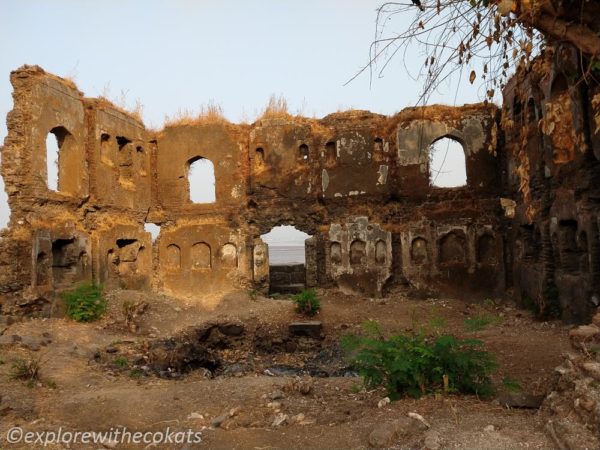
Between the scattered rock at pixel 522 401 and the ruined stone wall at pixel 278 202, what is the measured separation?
31.9ft

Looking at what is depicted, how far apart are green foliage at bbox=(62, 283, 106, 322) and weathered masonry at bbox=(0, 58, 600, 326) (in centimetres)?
A: 100

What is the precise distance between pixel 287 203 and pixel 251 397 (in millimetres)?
9687

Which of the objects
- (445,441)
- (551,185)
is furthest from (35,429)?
(551,185)

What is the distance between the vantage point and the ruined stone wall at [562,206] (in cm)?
828

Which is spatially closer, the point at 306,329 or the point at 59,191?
the point at 306,329

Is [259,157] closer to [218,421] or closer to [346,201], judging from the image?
[346,201]

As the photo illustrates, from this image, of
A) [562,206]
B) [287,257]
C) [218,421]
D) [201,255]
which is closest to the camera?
[218,421]

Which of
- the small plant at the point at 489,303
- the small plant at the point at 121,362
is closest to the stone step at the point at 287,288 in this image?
the small plant at the point at 489,303

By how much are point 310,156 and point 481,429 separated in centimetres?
1182

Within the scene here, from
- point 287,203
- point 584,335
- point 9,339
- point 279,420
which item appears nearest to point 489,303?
point 287,203

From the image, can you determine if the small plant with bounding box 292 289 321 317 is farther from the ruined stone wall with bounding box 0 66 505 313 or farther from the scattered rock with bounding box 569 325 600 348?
the scattered rock with bounding box 569 325 600 348

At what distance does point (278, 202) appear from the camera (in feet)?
49.6

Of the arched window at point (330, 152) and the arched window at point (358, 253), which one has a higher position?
the arched window at point (330, 152)

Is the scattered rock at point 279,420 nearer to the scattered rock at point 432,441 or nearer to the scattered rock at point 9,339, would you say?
Answer: the scattered rock at point 432,441
